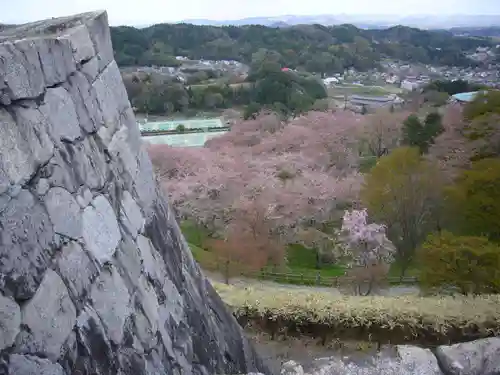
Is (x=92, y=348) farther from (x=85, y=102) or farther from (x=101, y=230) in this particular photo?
(x=85, y=102)

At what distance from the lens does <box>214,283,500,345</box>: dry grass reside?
12.7 feet

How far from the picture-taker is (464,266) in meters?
6.74

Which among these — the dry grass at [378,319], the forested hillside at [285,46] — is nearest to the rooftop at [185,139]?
the forested hillside at [285,46]

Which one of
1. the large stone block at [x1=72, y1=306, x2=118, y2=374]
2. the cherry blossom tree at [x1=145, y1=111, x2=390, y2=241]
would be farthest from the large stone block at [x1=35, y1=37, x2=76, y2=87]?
the cherry blossom tree at [x1=145, y1=111, x2=390, y2=241]

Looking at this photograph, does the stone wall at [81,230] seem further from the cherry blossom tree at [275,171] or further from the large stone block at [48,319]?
the cherry blossom tree at [275,171]

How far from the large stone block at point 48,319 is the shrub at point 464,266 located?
6.15 m

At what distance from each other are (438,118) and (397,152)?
4.64m

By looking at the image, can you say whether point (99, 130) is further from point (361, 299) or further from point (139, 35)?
point (139, 35)

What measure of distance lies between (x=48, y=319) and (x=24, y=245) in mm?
278

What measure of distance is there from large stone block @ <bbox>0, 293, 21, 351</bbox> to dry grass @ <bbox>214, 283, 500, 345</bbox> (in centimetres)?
291

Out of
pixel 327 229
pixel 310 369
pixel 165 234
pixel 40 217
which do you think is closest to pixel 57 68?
pixel 40 217

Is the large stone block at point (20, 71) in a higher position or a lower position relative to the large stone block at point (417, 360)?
higher

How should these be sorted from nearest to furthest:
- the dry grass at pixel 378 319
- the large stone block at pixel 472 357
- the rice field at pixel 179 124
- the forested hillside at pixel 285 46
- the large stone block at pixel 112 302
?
the large stone block at pixel 112 302 < the large stone block at pixel 472 357 < the dry grass at pixel 378 319 < the rice field at pixel 179 124 < the forested hillside at pixel 285 46

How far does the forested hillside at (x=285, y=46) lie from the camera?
34.2 m
